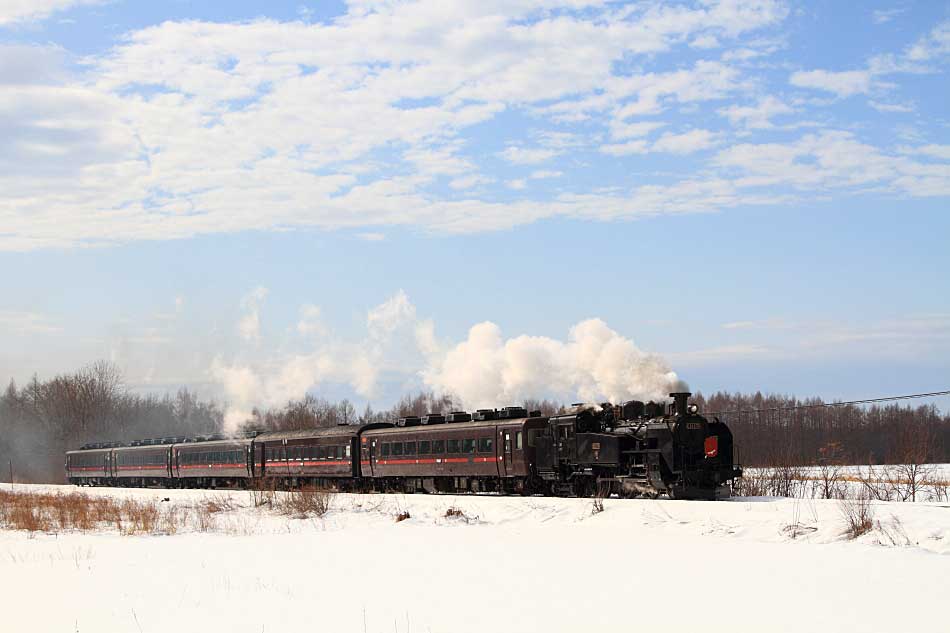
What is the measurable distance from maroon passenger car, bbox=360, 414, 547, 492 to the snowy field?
4.64 metres

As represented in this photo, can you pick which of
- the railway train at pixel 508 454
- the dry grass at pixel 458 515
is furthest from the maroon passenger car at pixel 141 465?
the dry grass at pixel 458 515

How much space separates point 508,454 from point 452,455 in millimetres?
3468

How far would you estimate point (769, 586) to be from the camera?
655 inches

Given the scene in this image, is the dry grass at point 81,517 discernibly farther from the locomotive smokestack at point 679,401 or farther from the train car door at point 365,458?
the locomotive smokestack at point 679,401

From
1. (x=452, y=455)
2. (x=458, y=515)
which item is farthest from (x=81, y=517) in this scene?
(x=458, y=515)

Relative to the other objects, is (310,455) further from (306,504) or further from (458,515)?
(458,515)

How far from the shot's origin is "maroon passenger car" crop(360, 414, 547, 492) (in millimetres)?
34344

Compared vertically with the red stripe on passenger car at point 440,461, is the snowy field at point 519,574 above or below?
below

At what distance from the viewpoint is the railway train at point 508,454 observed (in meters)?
29.6

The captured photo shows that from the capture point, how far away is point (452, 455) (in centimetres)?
3750

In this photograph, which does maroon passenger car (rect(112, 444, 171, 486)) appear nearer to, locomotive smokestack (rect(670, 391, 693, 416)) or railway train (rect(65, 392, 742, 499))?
railway train (rect(65, 392, 742, 499))

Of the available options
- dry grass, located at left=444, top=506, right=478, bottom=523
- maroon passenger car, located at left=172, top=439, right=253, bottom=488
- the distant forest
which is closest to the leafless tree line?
the distant forest

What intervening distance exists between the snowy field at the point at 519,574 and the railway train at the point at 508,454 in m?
2.00

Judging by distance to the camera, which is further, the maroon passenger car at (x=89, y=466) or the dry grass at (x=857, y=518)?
the maroon passenger car at (x=89, y=466)
